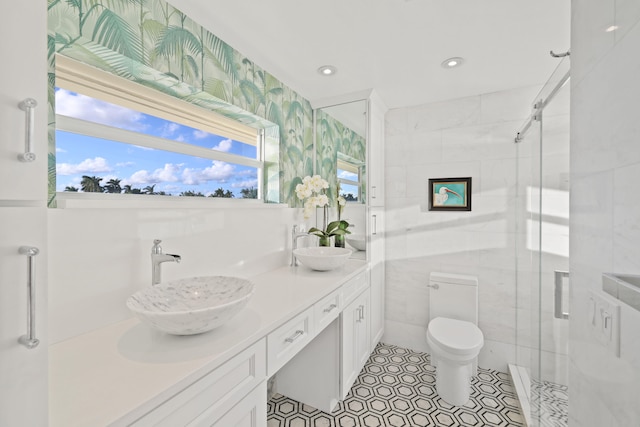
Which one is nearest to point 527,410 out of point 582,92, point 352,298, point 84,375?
point 352,298

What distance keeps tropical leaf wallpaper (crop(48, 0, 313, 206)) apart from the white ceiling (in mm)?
103

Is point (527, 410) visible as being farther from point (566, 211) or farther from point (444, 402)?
point (566, 211)

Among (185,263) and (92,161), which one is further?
(185,263)

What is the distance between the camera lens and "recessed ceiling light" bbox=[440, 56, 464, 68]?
187 cm

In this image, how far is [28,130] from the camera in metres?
0.49

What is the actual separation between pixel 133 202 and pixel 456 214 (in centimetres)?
241

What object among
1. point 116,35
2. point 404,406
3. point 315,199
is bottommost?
point 404,406

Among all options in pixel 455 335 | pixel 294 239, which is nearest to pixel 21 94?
pixel 294 239

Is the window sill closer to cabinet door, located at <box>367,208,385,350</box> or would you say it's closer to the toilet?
cabinet door, located at <box>367,208,385,350</box>

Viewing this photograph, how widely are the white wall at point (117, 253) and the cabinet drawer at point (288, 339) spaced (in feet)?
1.89

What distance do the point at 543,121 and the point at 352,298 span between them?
1.55m

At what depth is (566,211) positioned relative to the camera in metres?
1.14

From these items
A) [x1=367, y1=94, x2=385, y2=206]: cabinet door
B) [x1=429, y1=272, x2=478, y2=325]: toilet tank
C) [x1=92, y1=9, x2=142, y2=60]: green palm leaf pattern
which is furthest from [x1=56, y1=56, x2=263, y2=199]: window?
[x1=429, y1=272, x2=478, y2=325]: toilet tank

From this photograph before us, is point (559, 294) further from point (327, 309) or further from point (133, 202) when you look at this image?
point (133, 202)
